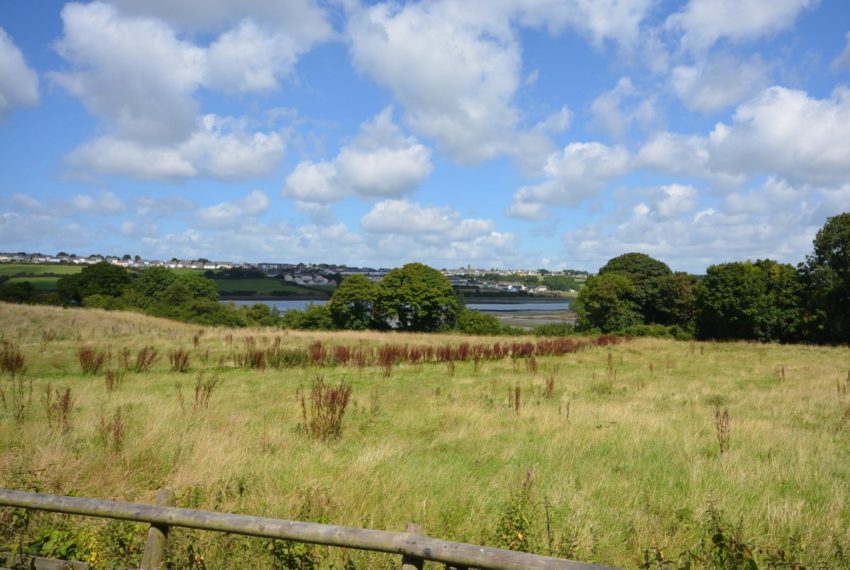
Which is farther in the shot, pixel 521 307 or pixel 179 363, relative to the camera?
pixel 521 307

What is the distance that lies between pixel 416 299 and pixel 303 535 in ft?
180

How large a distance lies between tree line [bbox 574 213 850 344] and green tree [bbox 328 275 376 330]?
25634 mm

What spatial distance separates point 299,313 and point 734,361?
50935 millimetres

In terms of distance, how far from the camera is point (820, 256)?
157 ft

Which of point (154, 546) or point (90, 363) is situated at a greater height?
point (154, 546)

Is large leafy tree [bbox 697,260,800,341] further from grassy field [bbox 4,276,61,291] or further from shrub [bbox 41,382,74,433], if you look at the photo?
grassy field [bbox 4,276,61,291]

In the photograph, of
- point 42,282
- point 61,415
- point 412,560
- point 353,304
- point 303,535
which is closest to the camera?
point 412,560

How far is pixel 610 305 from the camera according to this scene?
5984 cm

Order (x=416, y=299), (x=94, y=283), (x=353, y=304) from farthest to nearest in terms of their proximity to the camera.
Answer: (x=94, y=283), (x=353, y=304), (x=416, y=299)

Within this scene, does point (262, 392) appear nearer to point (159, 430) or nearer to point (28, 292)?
point (159, 430)

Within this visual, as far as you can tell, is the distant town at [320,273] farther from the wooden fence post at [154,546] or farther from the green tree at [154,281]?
the wooden fence post at [154,546]

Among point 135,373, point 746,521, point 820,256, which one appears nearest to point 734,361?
point 746,521

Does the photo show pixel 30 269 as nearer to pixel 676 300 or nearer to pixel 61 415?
pixel 676 300

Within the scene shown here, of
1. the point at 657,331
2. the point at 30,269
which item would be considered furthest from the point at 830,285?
the point at 30,269
